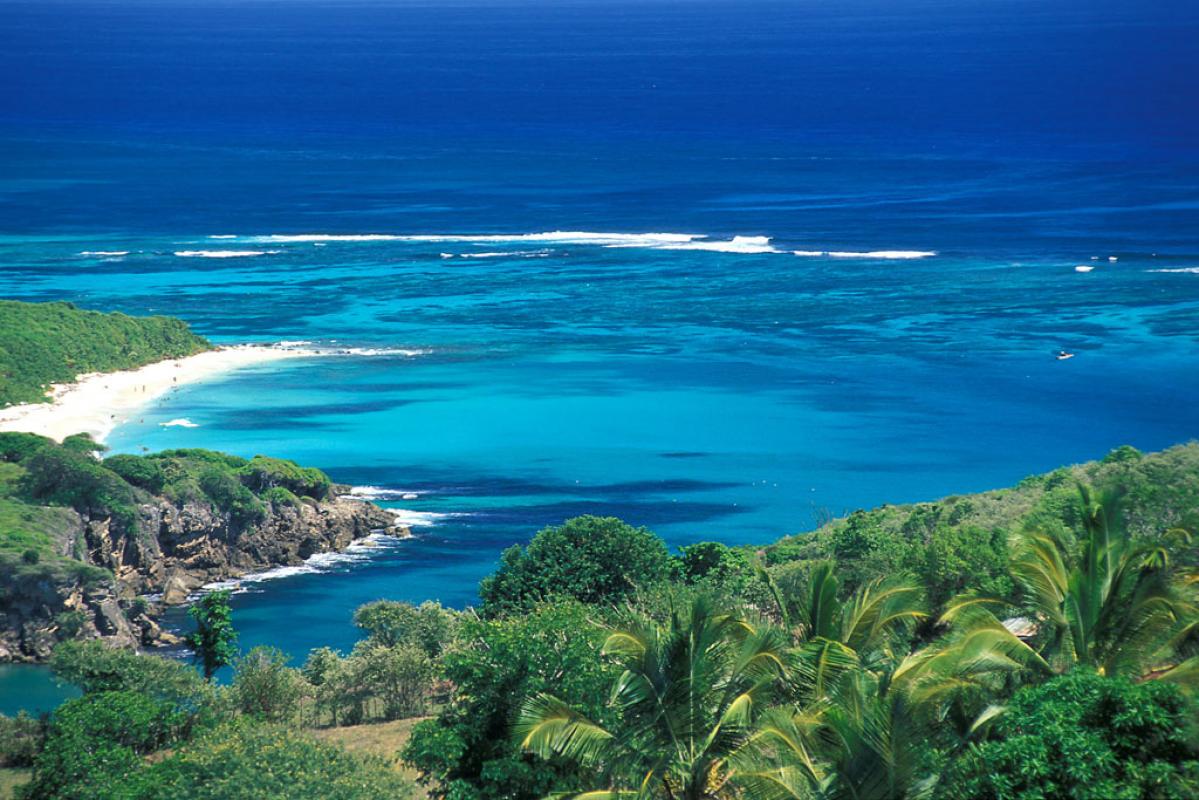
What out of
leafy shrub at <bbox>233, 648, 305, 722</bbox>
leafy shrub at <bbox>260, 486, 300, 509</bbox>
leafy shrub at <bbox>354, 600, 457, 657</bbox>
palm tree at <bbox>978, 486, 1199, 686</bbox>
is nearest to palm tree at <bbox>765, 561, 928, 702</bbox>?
palm tree at <bbox>978, 486, 1199, 686</bbox>

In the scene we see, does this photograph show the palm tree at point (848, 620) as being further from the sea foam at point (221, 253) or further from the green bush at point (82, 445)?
the sea foam at point (221, 253)

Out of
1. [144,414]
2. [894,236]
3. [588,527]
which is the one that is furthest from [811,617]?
[894,236]

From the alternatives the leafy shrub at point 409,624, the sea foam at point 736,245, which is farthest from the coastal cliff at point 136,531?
the sea foam at point 736,245

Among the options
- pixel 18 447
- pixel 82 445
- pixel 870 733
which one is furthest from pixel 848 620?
pixel 82 445

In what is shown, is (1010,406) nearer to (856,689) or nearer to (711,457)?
(711,457)

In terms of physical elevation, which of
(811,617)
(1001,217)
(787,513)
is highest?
(1001,217)
